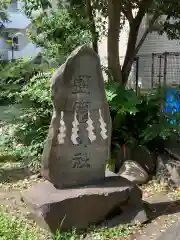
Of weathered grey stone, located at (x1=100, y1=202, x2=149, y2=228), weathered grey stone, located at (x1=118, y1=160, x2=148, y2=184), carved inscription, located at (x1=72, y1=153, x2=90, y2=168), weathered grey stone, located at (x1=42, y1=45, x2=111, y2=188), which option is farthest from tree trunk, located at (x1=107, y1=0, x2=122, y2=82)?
weathered grey stone, located at (x1=100, y1=202, x2=149, y2=228)

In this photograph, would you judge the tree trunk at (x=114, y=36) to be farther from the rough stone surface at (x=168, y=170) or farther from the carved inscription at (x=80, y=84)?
the carved inscription at (x=80, y=84)

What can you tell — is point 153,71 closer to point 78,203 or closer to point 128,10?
point 128,10

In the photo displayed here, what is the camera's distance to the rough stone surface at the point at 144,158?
676 cm

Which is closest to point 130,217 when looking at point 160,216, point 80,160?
point 160,216

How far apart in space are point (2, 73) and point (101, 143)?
8.82m

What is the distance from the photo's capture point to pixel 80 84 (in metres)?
4.63

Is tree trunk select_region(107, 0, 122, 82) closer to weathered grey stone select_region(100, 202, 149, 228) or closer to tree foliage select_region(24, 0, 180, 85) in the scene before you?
tree foliage select_region(24, 0, 180, 85)

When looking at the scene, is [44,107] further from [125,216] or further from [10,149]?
[125,216]

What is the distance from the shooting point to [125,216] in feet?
15.3

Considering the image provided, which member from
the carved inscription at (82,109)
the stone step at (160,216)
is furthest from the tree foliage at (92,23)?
the carved inscription at (82,109)

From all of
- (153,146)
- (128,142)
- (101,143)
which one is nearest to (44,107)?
(128,142)

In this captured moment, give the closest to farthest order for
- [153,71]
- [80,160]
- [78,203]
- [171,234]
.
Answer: [171,234]
[78,203]
[80,160]
[153,71]

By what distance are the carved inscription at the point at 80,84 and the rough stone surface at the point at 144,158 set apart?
2523mm

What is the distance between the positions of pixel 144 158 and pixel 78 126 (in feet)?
8.26
